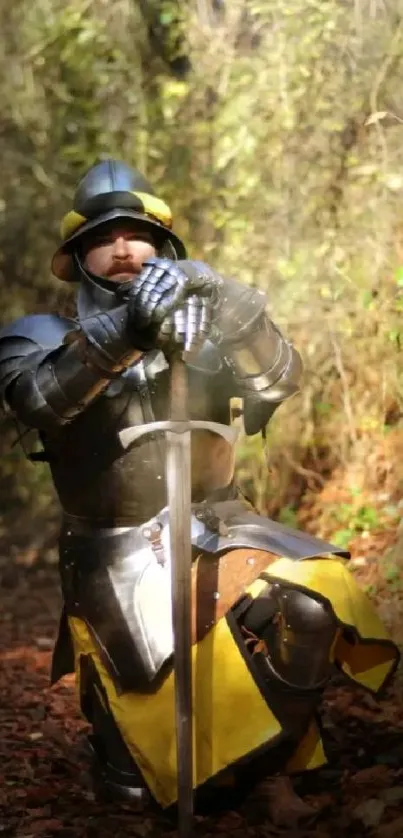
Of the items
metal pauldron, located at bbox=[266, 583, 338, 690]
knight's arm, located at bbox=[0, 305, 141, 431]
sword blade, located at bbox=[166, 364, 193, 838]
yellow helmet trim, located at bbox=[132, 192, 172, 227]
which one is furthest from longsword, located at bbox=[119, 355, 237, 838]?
yellow helmet trim, located at bbox=[132, 192, 172, 227]

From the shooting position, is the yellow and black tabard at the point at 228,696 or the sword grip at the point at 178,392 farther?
the yellow and black tabard at the point at 228,696

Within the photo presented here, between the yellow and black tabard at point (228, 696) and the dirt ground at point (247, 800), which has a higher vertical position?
the yellow and black tabard at point (228, 696)

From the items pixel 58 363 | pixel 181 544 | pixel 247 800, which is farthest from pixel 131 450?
pixel 247 800

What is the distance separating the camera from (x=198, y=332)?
1804 millimetres

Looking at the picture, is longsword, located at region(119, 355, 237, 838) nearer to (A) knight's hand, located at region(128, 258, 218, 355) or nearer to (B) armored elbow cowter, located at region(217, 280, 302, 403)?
(A) knight's hand, located at region(128, 258, 218, 355)

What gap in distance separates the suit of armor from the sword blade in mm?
212


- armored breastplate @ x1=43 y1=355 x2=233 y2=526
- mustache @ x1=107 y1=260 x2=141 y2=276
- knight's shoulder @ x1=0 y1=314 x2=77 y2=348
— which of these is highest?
mustache @ x1=107 y1=260 x2=141 y2=276

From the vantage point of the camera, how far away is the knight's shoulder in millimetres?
2191

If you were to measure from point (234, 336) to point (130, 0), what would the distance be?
2.81 metres

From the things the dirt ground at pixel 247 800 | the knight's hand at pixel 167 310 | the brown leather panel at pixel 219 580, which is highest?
the knight's hand at pixel 167 310

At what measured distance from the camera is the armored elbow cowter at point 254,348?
1982mm

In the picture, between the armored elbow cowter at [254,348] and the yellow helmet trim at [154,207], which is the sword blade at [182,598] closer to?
the armored elbow cowter at [254,348]

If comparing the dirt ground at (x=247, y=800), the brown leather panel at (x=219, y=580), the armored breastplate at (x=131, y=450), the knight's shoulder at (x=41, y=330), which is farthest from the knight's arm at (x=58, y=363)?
the dirt ground at (x=247, y=800)

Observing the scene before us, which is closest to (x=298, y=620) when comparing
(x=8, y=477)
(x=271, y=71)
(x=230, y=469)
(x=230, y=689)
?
(x=230, y=689)
